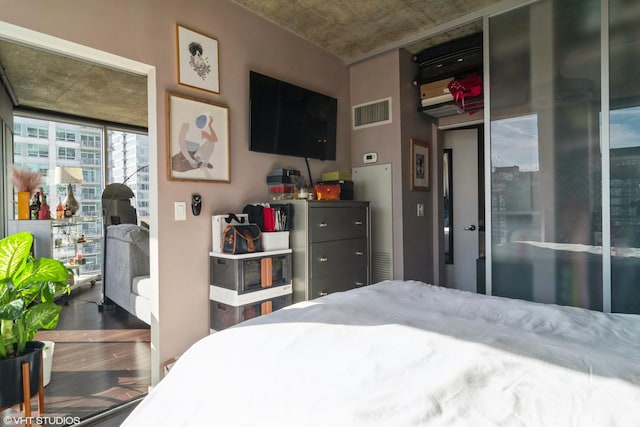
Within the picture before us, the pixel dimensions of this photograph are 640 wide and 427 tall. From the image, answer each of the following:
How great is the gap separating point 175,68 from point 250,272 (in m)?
1.46

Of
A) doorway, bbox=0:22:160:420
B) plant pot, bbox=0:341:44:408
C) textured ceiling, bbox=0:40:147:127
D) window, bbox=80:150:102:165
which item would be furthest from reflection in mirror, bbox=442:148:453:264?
window, bbox=80:150:102:165

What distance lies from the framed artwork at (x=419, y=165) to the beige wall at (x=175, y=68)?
49.5 inches

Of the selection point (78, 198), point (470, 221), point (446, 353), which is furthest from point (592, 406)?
point (78, 198)

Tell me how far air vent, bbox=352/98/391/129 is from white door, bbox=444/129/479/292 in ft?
3.36

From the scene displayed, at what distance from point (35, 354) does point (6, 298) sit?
322 millimetres

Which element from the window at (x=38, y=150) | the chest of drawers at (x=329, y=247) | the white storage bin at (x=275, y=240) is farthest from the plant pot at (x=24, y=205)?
the chest of drawers at (x=329, y=247)

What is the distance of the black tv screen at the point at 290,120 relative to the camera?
2850 mm

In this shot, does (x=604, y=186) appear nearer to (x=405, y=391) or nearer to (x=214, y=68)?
(x=405, y=391)

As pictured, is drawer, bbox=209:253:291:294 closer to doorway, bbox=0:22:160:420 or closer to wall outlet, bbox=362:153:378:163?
doorway, bbox=0:22:160:420

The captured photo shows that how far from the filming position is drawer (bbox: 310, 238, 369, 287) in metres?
2.67

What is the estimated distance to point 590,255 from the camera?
7.97 ft

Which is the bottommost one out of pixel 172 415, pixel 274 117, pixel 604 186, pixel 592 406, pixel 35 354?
pixel 35 354

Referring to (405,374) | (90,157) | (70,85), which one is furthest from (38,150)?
(405,374)

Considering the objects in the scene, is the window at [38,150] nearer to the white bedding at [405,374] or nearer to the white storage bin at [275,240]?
the white storage bin at [275,240]
